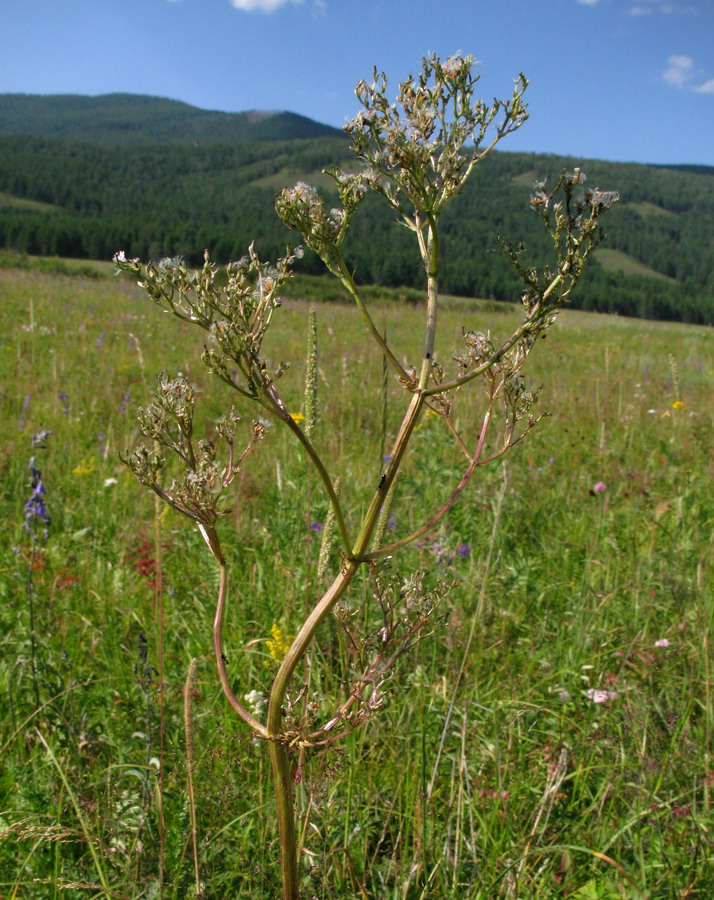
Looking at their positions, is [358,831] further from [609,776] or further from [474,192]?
[474,192]

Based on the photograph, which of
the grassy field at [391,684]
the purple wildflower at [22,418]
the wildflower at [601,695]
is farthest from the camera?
the purple wildflower at [22,418]

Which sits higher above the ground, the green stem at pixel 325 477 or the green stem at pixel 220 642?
the green stem at pixel 325 477

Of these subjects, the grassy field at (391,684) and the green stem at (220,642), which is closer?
the green stem at (220,642)

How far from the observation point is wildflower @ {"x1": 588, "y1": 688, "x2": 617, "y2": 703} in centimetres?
216

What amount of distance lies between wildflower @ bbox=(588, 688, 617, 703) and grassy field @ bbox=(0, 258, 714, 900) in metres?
0.01

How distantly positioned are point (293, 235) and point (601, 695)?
25787 millimetres

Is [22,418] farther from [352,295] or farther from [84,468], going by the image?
[352,295]

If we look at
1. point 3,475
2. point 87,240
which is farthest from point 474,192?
point 3,475

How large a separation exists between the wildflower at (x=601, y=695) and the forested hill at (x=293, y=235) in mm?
21842

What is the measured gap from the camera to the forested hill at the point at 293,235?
160 feet

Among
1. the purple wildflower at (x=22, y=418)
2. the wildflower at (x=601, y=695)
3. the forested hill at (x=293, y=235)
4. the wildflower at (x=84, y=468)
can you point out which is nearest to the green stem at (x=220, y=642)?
the wildflower at (x=601, y=695)

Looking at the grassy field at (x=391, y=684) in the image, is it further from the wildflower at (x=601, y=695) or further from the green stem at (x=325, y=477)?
the green stem at (x=325, y=477)

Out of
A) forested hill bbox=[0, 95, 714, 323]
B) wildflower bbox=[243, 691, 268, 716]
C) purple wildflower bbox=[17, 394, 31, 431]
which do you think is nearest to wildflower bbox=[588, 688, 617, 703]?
A: wildflower bbox=[243, 691, 268, 716]

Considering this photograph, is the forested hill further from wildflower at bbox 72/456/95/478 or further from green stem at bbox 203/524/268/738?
green stem at bbox 203/524/268/738
